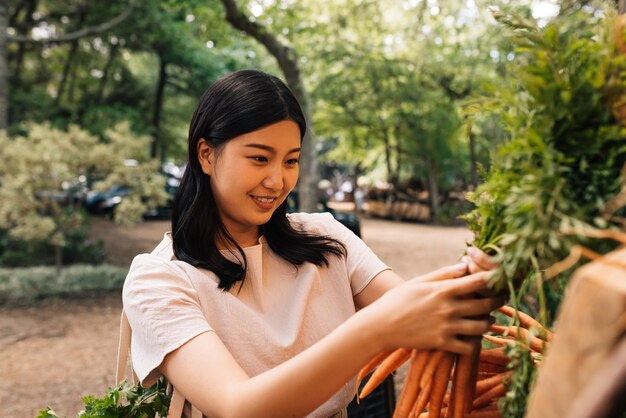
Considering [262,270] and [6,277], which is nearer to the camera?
[262,270]

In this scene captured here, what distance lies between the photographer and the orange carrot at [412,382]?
1177 mm

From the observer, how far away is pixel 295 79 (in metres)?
8.59

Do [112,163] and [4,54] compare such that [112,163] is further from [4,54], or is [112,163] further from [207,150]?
[207,150]

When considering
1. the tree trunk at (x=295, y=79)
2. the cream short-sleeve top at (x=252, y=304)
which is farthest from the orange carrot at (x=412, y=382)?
the tree trunk at (x=295, y=79)

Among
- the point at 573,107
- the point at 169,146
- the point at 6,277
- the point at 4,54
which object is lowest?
the point at 6,277

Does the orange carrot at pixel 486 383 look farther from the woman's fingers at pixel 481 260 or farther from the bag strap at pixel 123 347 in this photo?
the bag strap at pixel 123 347

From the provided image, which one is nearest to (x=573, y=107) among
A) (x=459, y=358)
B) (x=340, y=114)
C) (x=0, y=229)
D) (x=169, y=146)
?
(x=459, y=358)

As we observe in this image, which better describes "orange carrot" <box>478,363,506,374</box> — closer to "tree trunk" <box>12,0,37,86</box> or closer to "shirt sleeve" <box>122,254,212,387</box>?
"shirt sleeve" <box>122,254,212,387</box>

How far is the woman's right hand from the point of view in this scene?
102 centimetres

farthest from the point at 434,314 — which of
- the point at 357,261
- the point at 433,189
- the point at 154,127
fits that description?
the point at 433,189

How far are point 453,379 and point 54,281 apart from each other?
7.91m

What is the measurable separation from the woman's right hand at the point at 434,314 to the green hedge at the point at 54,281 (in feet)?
25.0

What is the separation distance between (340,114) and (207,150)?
56.8 ft

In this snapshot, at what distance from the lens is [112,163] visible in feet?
25.7
